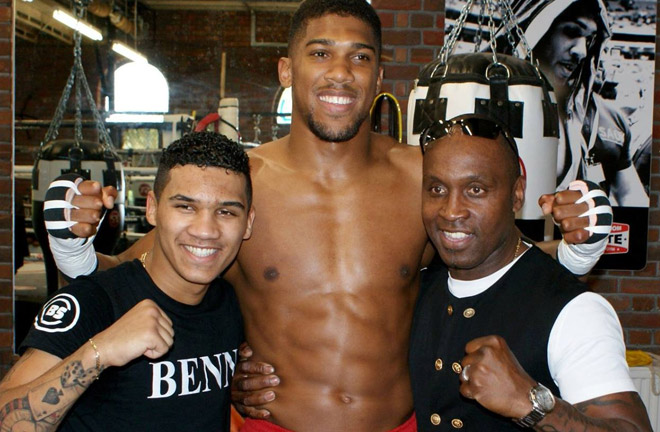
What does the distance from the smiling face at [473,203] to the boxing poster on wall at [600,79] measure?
7.70 ft

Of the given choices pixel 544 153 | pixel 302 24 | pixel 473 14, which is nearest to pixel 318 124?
pixel 302 24

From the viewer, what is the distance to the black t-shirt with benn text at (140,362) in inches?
57.3

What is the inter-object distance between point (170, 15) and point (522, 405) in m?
3.91

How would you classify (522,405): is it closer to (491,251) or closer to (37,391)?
(491,251)

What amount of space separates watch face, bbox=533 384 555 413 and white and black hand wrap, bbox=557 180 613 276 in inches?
19.7

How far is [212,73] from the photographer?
452cm

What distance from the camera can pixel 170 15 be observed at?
4473 mm

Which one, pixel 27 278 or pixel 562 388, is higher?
pixel 562 388

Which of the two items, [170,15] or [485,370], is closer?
[485,370]

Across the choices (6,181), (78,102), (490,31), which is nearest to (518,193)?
(490,31)

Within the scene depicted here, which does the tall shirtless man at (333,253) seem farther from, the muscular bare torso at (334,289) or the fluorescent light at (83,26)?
the fluorescent light at (83,26)

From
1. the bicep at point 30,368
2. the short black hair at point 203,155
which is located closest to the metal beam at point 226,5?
the short black hair at point 203,155

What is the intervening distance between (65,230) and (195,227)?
1.04 feet

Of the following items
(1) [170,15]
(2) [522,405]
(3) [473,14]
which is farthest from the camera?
(1) [170,15]
